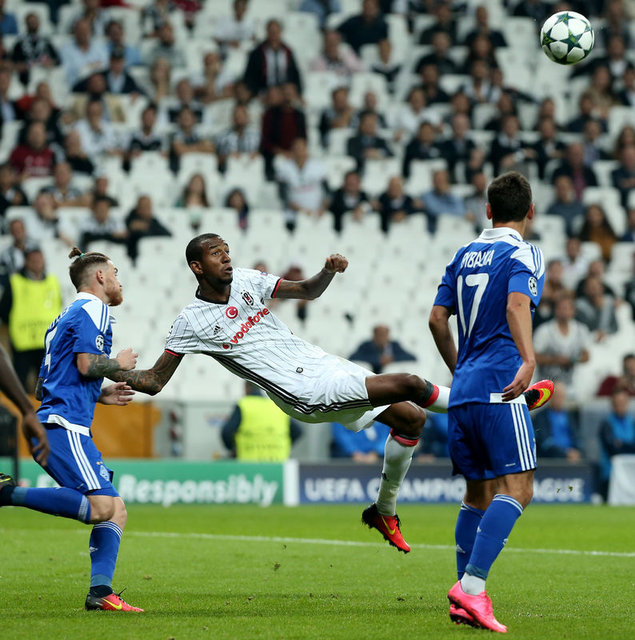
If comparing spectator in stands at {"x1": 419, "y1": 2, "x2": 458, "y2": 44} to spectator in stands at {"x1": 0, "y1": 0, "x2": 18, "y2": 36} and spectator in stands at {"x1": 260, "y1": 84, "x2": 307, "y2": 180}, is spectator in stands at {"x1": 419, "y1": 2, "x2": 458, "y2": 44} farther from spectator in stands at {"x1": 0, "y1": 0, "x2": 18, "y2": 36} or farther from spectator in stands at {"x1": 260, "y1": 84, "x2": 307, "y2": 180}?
spectator in stands at {"x1": 0, "y1": 0, "x2": 18, "y2": 36}

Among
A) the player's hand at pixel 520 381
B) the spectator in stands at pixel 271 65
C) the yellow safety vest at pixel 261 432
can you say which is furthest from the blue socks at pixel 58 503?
the spectator in stands at pixel 271 65

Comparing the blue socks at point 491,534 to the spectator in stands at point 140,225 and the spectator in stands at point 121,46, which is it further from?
the spectator in stands at point 121,46

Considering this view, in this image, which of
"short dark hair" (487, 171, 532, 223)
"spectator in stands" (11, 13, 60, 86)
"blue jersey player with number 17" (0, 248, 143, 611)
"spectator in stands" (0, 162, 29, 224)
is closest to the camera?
"short dark hair" (487, 171, 532, 223)

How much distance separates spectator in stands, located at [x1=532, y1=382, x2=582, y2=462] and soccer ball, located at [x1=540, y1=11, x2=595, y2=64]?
26.3ft

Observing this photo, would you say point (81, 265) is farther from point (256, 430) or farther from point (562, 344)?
point (562, 344)

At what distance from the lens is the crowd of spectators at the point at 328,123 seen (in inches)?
730

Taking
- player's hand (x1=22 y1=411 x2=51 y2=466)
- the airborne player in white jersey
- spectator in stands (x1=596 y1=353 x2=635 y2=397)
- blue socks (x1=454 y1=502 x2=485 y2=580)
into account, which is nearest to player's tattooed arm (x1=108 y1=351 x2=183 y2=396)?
the airborne player in white jersey

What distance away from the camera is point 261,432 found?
1571 cm

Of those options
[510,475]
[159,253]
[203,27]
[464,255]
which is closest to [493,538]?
[510,475]

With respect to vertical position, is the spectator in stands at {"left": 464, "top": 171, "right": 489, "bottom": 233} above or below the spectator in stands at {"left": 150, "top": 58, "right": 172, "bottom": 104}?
below

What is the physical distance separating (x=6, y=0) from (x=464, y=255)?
16357 mm

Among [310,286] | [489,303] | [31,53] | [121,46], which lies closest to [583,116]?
[121,46]

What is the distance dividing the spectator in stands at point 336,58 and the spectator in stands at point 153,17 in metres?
2.76

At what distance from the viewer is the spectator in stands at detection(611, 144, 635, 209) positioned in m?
21.4
